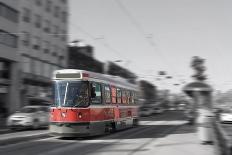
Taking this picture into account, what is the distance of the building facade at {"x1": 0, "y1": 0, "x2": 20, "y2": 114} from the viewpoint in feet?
150

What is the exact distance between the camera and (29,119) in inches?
1083

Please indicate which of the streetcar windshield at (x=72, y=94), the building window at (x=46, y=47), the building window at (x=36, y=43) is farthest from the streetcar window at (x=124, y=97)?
the building window at (x=46, y=47)

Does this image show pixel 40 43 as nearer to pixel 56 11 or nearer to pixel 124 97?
pixel 56 11

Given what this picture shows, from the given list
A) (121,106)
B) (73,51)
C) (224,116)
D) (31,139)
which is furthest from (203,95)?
(73,51)

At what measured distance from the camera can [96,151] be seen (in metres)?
15.4

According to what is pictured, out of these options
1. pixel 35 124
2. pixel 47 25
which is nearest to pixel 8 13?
pixel 47 25

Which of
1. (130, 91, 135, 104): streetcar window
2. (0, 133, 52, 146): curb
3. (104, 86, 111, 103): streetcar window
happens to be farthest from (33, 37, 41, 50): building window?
(0, 133, 52, 146): curb

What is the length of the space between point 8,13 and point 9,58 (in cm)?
416

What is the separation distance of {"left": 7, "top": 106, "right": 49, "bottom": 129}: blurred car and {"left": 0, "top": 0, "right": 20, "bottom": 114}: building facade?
58.2ft

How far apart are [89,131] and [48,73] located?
132 ft

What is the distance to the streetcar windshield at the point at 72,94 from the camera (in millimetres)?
20391

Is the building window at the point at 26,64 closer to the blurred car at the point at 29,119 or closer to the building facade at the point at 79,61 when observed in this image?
the building facade at the point at 79,61

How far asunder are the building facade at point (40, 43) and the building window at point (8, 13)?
9.90 feet

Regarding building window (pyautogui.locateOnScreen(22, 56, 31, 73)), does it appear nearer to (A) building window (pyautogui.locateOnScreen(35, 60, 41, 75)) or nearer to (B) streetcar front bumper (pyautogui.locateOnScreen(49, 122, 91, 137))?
(A) building window (pyautogui.locateOnScreen(35, 60, 41, 75))
